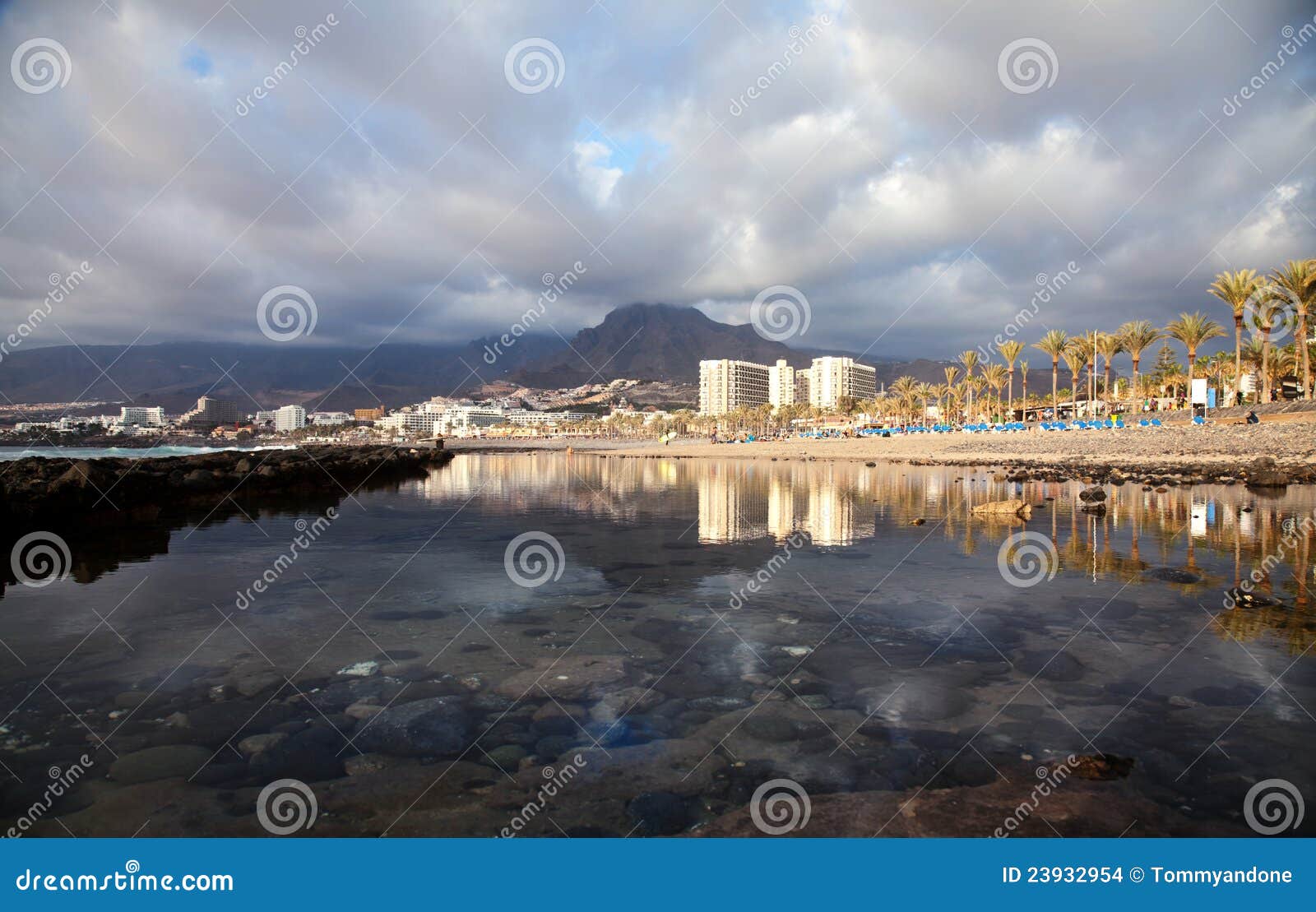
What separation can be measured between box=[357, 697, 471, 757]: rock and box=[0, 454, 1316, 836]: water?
0.06 m

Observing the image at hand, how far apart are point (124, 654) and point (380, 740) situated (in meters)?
4.29

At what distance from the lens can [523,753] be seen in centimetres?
509

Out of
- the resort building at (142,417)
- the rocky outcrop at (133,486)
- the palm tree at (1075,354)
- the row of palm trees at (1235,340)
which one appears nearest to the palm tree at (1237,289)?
the row of palm trees at (1235,340)

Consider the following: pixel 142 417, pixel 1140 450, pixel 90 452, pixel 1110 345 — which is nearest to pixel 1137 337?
pixel 1110 345

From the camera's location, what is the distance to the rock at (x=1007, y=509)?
60.9 ft

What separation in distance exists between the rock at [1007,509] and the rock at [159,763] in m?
18.6

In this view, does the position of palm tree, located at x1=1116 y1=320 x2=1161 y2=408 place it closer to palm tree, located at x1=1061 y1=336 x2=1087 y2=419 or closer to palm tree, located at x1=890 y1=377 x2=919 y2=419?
palm tree, located at x1=1061 y1=336 x2=1087 y2=419

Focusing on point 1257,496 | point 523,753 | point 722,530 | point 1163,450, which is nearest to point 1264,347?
point 1163,450

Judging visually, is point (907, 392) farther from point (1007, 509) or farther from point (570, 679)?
point (570, 679)

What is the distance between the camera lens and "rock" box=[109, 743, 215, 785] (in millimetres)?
4738

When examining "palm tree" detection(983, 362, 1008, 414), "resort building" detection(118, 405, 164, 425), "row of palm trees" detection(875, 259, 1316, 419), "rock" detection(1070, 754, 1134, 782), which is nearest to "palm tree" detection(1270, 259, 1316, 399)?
"row of palm trees" detection(875, 259, 1316, 419)

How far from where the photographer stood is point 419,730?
5520mm

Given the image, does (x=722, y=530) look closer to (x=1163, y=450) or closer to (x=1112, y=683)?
(x=1112, y=683)

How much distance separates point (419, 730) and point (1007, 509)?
17.5 m
